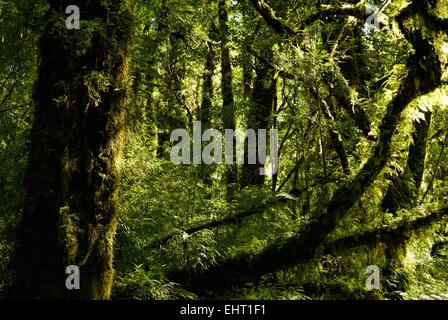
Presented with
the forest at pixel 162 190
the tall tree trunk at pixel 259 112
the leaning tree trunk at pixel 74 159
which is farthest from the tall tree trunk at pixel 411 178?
the leaning tree trunk at pixel 74 159

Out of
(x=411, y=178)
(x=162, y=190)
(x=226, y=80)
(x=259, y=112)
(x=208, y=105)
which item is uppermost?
(x=226, y=80)

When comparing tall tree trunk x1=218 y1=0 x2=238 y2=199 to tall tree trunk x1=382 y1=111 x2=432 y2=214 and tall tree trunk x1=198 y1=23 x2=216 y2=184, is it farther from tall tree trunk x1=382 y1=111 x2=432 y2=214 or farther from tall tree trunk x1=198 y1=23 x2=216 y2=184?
tall tree trunk x1=382 y1=111 x2=432 y2=214

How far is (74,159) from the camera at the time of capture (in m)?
3.13

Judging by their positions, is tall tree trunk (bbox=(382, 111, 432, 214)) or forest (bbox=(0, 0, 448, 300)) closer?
forest (bbox=(0, 0, 448, 300))

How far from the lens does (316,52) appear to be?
4.79m

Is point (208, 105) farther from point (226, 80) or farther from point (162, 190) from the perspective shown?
point (162, 190)

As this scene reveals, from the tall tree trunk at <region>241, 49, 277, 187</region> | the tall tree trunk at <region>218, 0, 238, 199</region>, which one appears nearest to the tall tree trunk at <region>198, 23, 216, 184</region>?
the tall tree trunk at <region>218, 0, 238, 199</region>

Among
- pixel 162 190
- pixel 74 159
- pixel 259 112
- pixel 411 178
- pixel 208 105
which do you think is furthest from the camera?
pixel 208 105

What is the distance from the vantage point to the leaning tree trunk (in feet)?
9.66

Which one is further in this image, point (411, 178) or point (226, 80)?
point (226, 80)

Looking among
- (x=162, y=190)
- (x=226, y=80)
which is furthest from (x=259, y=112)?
(x=162, y=190)

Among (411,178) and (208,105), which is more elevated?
(208,105)

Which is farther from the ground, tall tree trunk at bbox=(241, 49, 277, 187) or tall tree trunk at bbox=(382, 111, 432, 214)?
tall tree trunk at bbox=(241, 49, 277, 187)

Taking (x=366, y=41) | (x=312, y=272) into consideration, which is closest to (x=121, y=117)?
(x=312, y=272)
